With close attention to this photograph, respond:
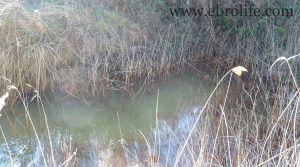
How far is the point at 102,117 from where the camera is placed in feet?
12.6

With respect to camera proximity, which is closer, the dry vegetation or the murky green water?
the murky green water

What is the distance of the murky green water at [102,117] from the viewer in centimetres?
346

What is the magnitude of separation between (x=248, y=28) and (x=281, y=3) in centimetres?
51

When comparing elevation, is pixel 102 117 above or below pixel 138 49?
below

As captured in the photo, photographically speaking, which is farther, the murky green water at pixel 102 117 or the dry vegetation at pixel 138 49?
the dry vegetation at pixel 138 49

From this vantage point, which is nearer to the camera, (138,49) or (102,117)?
(102,117)

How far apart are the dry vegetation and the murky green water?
0.66 ft

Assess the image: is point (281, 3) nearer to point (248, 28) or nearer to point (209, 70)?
point (248, 28)

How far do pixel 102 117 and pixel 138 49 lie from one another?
3.48 feet

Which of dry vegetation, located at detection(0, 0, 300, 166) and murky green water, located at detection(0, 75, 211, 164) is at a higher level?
dry vegetation, located at detection(0, 0, 300, 166)

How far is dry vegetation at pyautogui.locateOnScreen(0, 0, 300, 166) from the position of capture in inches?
154

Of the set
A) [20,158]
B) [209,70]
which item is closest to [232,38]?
[209,70]

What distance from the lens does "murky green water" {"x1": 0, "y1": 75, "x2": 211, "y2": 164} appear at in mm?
3461

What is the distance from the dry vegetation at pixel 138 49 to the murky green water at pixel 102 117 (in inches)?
7.9
